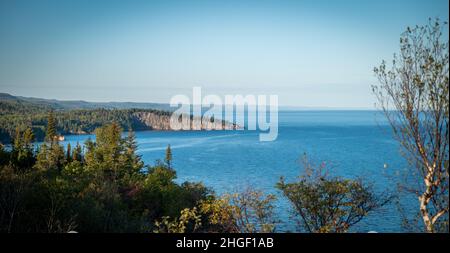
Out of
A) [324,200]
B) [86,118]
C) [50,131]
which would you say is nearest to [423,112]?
[324,200]

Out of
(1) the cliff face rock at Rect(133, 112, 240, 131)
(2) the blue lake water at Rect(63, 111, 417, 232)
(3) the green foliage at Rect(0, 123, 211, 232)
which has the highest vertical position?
(1) the cliff face rock at Rect(133, 112, 240, 131)

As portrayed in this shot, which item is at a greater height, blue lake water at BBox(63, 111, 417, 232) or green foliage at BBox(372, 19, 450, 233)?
green foliage at BBox(372, 19, 450, 233)

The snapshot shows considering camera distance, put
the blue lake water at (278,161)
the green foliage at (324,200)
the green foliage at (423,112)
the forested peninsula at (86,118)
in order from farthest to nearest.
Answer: the forested peninsula at (86,118) < the blue lake water at (278,161) < the green foliage at (324,200) < the green foliage at (423,112)

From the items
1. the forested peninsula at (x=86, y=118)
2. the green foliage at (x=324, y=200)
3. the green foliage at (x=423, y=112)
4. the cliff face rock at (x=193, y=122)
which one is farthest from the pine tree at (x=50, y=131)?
the green foliage at (x=423, y=112)

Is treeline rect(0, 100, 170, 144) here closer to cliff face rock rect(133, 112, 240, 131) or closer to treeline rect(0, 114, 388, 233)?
cliff face rock rect(133, 112, 240, 131)

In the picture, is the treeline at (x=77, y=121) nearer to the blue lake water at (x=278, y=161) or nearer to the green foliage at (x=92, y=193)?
the green foliage at (x=92, y=193)

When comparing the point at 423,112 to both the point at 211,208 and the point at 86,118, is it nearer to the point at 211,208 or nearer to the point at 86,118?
the point at 211,208

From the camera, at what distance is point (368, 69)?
809 cm

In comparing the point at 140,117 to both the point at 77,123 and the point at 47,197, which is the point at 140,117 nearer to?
the point at 77,123

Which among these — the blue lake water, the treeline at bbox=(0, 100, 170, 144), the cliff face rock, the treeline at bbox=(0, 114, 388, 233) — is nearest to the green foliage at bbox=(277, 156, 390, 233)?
the treeline at bbox=(0, 114, 388, 233)

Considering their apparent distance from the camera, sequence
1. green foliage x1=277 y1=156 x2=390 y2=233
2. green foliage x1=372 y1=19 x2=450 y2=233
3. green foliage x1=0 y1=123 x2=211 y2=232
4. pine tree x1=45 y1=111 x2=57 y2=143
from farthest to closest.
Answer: pine tree x1=45 y1=111 x2=57 y2=143
green foliage x1=0 y1=123 x2=211 y2=232
green foliage x1=277 y1=156 x2=390 y2=233
green foliage x1=372 y1=19 x2=450 y2=233

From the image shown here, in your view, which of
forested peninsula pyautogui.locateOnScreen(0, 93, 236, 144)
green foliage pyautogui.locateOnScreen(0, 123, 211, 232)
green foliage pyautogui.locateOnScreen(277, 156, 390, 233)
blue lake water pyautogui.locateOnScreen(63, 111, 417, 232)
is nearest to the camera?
green foliage pyautogui.locateOnScreen(277, 156, 390, 233)
